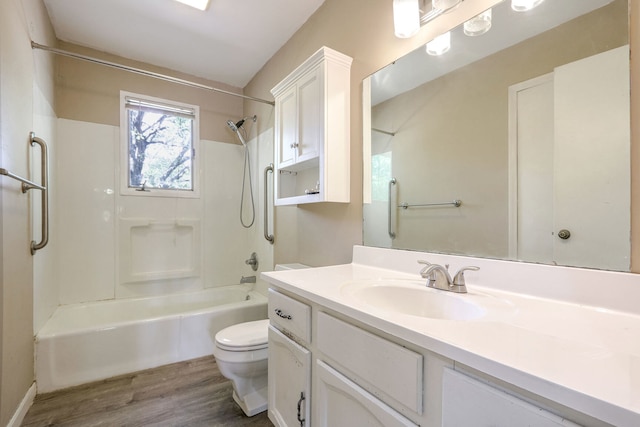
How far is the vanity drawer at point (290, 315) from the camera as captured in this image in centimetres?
104

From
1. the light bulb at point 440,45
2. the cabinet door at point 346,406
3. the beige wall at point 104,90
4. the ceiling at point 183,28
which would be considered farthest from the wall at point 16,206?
the light bulb at point 440,45

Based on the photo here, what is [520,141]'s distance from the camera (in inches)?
37.9

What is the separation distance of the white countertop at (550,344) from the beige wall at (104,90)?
2703 mm

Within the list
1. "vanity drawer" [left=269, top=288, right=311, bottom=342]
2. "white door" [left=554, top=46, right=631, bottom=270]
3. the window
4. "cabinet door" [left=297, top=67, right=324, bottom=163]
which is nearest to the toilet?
"vanity drawer" [left=269, top=288, right=311, bottom=342]

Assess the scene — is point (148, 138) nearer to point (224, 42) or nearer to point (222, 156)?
point (222, 156)

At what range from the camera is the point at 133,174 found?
2582 millimetres

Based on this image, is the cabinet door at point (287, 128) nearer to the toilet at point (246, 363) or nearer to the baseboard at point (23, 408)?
the toilet at point (246, 363)

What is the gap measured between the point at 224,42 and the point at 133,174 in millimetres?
1476

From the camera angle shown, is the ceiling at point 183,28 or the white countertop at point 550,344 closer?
the white countertop at point 550,344

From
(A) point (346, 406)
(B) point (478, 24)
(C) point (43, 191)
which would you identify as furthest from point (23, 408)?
(B) point (478, 24)

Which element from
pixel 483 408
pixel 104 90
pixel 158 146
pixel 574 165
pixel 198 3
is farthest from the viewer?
pixel 158 146

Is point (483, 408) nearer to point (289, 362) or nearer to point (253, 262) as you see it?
point (289, 362)

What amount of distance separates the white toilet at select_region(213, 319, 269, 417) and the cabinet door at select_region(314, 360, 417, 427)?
59 cm

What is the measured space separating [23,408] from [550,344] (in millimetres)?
2455
